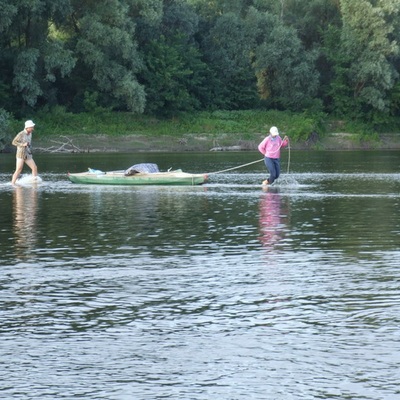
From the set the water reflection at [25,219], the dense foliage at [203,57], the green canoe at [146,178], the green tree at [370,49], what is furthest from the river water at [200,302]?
the green tree at [370,49]

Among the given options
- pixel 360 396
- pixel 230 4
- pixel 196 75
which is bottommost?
pixel 360 396

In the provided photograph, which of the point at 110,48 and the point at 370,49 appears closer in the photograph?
the point at 110,48

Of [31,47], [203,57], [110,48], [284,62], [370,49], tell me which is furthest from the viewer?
→ [203,57]

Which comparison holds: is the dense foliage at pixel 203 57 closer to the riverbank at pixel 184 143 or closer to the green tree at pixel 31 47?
the green tree at pixel 31 47

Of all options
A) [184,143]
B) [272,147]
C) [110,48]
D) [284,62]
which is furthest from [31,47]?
[272,147]

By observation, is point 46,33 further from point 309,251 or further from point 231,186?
point 309,251

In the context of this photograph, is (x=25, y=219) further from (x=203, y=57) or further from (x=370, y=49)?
(x=203, y=57)

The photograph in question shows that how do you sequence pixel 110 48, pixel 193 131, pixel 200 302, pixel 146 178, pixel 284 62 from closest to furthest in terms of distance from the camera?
pixel 200 302 < pixel 146 178 < pixel 110 48 < pixel 193 131 < pixel 284 62

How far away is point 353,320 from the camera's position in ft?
43.1

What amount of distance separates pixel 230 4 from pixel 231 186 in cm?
5948

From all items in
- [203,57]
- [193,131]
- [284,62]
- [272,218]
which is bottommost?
[272,218]

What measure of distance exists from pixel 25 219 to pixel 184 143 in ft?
170

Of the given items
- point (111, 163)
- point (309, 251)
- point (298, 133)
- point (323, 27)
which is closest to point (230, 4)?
point (323, 27)

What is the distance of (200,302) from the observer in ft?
47.3
